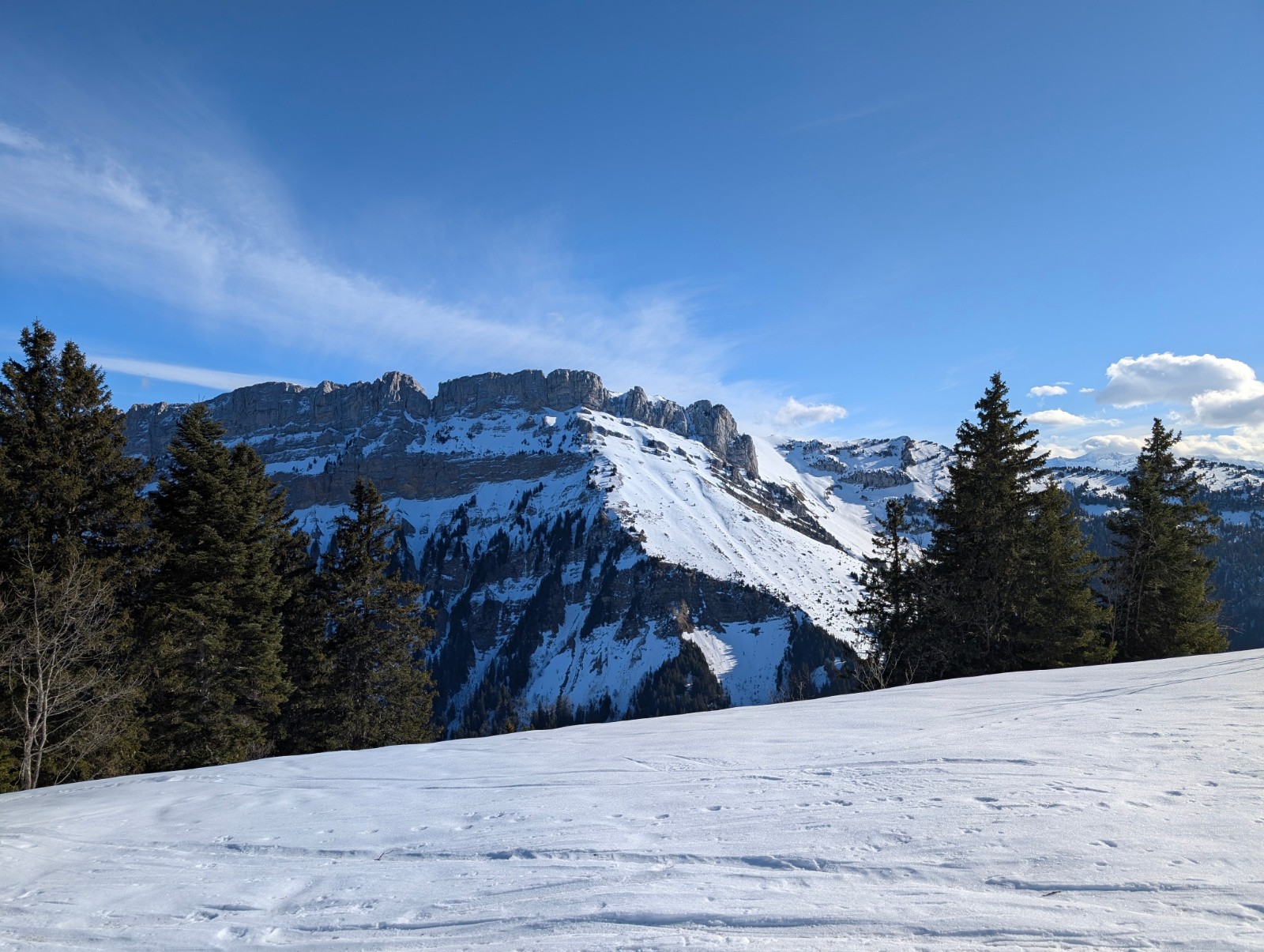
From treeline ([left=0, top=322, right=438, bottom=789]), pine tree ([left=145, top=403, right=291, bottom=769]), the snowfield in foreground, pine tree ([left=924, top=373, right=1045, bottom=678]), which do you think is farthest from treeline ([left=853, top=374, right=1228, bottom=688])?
pine tree ([left=145, top=403, right=291, bottom=769])

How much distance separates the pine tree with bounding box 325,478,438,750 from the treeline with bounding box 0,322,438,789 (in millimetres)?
60

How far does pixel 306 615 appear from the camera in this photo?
21703mm

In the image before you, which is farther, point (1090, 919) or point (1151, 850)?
point (1151, 850)

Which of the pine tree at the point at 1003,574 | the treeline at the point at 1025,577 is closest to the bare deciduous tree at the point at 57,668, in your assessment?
the treeline at the point at 1025,577

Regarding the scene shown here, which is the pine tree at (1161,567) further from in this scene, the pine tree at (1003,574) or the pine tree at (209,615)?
the pine tree at (209,615)

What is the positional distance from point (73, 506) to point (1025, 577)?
27.5m

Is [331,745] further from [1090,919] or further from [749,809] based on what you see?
[1090,919]

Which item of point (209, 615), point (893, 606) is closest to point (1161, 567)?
point (893, 606)

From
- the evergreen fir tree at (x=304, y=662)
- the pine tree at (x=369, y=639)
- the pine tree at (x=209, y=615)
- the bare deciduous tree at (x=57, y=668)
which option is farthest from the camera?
the pine tree at (x=369, y=639)

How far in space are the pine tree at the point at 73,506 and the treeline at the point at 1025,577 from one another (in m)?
20.4

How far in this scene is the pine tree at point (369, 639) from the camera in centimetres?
2088

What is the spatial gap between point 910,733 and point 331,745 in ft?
62.8

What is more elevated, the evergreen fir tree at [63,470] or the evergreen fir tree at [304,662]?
the evergreen fir tree at [63,470]

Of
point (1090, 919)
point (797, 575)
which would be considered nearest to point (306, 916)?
point (1090, 919)
